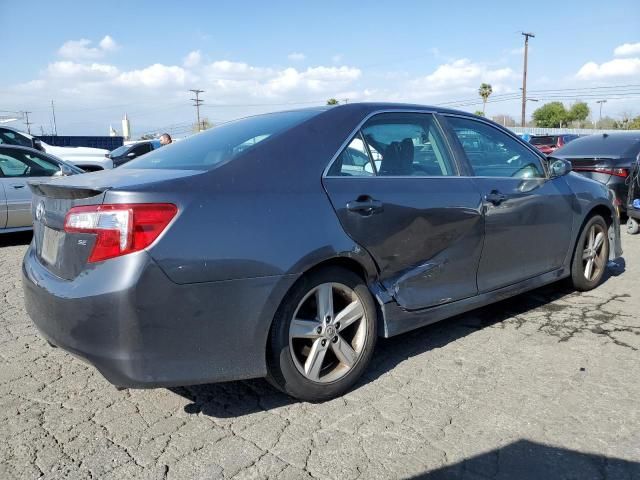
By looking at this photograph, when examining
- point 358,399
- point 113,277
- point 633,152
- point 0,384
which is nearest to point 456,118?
point 358,399

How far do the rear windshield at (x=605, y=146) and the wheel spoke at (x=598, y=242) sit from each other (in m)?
4.18

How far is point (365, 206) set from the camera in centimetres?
302

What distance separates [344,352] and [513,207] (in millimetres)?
1739

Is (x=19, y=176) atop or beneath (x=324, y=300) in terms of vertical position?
atop

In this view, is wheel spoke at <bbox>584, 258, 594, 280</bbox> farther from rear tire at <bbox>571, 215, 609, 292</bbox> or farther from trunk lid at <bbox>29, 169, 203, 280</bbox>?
trunk lid at <bbox>29, 169, 203, 280</bbox>

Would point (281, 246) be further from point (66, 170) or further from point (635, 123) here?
point (635, 123)

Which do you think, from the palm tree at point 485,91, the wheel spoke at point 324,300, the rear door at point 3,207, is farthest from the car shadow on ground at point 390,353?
the palm tree at point 485,91

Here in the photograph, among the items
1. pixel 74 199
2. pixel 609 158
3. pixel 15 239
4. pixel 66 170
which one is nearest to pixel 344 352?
pixel 74 199

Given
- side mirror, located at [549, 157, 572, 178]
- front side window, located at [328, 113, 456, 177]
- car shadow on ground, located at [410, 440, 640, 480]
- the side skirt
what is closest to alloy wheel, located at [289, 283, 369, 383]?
the side skirt

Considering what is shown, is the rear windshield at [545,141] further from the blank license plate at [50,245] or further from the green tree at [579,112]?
the green tree at [579,112]

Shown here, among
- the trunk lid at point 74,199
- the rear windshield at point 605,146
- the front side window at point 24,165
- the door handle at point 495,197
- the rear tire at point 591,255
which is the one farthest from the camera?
the rear windshield at point 605,146

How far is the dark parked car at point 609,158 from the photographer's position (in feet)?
27.0

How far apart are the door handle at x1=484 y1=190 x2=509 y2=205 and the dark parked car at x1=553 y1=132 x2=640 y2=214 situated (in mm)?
5108

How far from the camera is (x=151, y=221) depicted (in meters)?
2.38
